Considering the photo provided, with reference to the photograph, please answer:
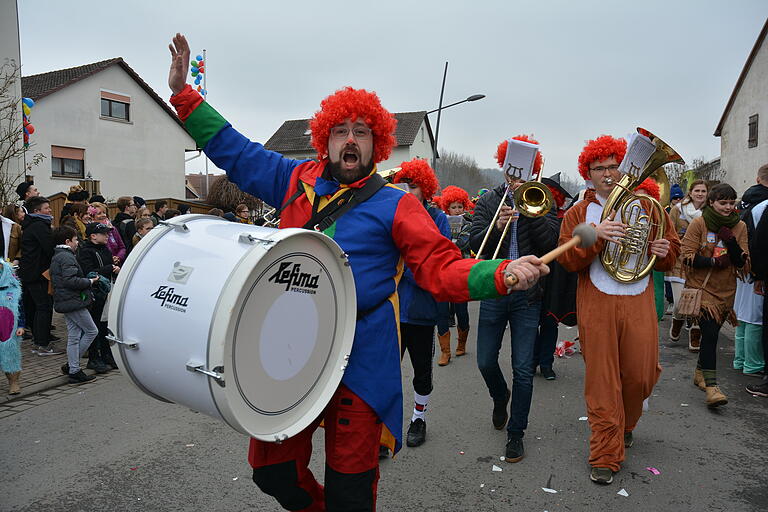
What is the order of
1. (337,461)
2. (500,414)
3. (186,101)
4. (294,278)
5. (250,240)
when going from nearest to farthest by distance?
(250,240) → (294,278) → (337,461) → (186,101) → (500,414)

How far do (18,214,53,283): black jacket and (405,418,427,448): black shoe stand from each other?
525cm

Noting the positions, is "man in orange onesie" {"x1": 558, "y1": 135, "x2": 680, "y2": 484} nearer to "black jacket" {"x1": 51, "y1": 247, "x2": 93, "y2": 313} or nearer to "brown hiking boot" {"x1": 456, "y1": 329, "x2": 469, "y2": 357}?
"brown hiking boot" {"x1": 456, "y1": 329, "x2": 469, "y2": 357}

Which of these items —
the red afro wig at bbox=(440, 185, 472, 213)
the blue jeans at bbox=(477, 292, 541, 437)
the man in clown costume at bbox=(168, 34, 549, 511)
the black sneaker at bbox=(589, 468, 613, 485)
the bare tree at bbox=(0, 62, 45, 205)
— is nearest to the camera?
the man in clown costume at bbox=(168, 34, 549, 511)

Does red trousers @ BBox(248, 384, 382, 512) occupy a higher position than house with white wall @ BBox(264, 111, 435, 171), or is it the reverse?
house with white wall @ BBox(264, 111, 435, 171)

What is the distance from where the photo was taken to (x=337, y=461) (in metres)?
2.35

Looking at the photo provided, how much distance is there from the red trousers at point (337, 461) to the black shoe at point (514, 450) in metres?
1.78

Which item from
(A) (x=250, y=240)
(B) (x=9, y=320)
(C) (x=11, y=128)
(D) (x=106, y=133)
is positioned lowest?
(B) (x=9, y=320)

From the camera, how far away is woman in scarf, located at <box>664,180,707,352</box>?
7.15 meters

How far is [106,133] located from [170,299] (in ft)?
84.3

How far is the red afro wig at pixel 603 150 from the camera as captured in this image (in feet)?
12.8

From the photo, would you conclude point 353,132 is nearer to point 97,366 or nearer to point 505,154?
point 505,154

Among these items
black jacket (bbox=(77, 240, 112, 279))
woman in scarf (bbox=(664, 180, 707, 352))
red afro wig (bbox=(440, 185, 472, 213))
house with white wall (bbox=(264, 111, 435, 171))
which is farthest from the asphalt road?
house with white wall (bbox=(264, 111, 435, 171))

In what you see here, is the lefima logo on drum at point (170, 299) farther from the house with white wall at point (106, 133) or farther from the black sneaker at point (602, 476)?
the house with white wall at point (106, 133)

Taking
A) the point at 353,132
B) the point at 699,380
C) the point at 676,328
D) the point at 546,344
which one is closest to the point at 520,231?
the point at 353,132
